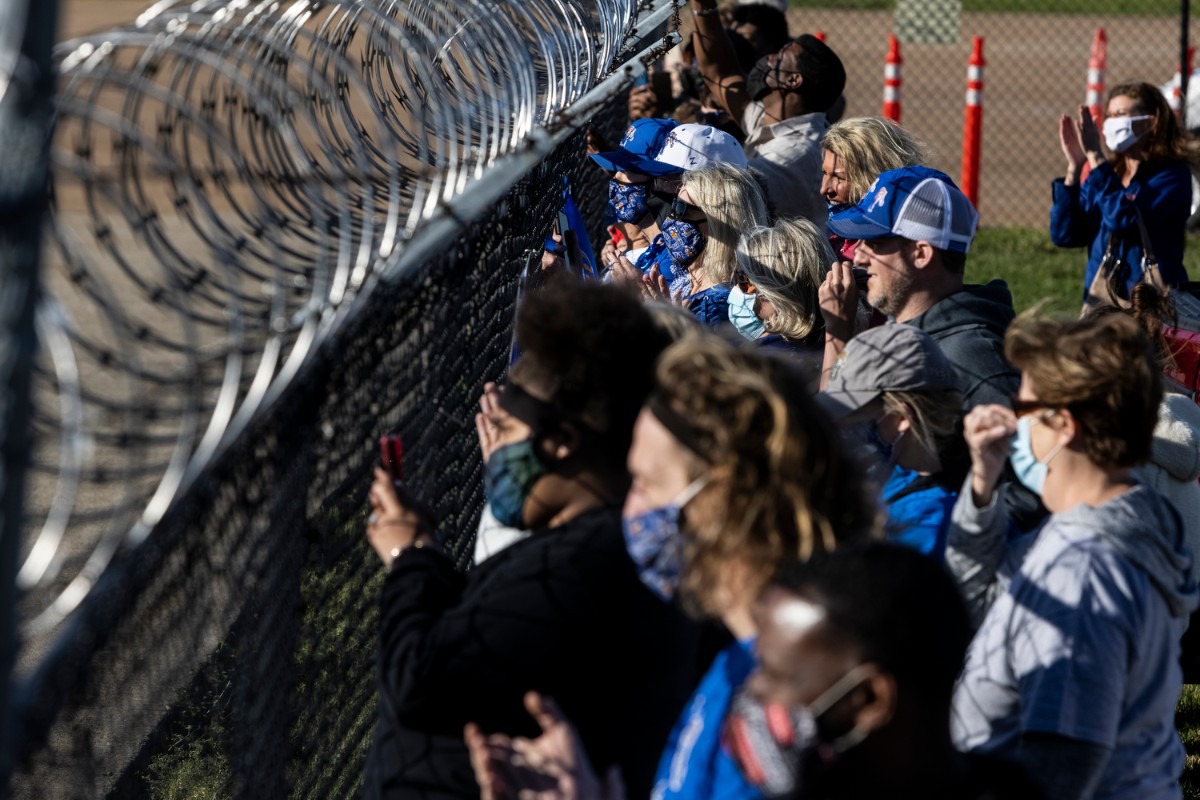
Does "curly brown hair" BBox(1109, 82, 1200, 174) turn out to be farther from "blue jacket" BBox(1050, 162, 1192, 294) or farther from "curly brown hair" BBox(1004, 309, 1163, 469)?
"curly brown hair" BBox(1004, 309, 1163, 469)

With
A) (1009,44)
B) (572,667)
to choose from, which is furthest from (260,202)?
(1009,44)

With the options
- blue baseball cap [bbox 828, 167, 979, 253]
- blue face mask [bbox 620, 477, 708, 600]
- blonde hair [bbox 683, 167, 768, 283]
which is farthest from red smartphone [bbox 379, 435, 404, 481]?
blonde hair [bbox 683, 167, 768, 283]

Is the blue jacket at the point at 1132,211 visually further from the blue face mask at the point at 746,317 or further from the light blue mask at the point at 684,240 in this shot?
the blue face mask at the point at 746,317

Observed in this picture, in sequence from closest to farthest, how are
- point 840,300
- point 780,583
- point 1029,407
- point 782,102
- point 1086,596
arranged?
point 780,583 < point 1086,596 < point 1029,407 < point 840,300 < point 782,102

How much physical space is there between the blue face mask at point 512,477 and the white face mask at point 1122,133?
17.8 ft

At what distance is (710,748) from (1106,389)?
1.03m

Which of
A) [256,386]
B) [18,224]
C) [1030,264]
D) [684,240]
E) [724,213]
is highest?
[18,224]

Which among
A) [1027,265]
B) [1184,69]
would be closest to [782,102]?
[1027,265]

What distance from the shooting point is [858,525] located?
2182mm

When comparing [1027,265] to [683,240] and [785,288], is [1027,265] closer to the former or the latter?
[683,240]

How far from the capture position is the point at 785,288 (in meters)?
4.38

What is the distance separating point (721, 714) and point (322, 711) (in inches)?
54.4

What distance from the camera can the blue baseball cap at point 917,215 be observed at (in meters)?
4.35

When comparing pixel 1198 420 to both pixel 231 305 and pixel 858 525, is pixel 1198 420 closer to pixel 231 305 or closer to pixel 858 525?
pixel 858 525
